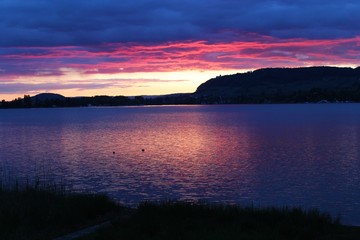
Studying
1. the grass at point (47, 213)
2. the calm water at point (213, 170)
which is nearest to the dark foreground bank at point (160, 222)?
the grass at point (47, 213)

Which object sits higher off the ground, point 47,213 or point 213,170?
point 47,213

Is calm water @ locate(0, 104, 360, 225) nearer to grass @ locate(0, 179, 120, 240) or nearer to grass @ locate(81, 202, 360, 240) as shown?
grass @ locate(81, 202, 360, 240)

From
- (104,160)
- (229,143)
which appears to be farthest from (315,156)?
(104,160)

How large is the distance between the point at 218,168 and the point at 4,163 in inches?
810

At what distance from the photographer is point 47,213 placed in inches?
636

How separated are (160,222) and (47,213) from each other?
4224 mm

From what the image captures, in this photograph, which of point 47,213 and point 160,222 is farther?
point 47,213

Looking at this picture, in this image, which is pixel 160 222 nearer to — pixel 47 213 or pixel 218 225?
pixel 218 225

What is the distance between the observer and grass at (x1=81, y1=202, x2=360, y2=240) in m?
13.2

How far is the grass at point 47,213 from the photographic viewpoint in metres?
14.3

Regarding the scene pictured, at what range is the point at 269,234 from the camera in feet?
43.3

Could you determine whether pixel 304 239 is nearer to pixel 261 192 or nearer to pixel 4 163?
pixel 261 192

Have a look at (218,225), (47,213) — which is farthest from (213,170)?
(218,225)

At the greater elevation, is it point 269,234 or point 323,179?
point 269,234
